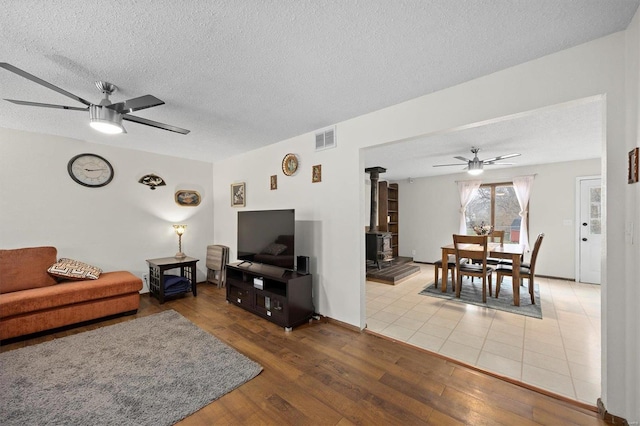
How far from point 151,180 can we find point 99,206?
2.63ft

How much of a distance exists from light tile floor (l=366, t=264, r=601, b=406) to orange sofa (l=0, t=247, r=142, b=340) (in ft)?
10.4

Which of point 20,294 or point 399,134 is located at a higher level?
point 399,134

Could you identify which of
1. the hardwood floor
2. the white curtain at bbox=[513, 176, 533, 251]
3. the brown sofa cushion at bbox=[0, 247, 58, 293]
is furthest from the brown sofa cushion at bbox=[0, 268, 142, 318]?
the white curtain at bbox=[513, 176, 533, 251]

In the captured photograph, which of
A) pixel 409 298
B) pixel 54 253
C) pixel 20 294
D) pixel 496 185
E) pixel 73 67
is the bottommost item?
pixel 409 298

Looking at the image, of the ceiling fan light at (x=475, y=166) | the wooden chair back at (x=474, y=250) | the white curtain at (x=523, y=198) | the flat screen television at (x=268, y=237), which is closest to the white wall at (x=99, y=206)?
the flat screen television at (x=268, y=237)

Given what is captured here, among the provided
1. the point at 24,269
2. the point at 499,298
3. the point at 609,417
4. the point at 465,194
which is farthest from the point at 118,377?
the point at 465,194

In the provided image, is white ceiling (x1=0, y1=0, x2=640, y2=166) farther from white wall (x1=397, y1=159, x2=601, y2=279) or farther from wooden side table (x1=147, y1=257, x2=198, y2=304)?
white wall (x1=397, y1=159, x2=601, y2=279)

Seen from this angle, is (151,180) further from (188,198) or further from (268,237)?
(268,237)

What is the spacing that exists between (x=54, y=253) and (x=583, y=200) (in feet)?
28.5

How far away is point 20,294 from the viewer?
267cm

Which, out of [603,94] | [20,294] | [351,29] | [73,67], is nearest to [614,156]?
[603,94]

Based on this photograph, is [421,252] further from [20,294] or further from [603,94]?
[20,294]

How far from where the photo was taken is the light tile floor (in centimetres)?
204

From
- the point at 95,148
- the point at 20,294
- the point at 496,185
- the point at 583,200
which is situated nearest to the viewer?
the point at 20,294
